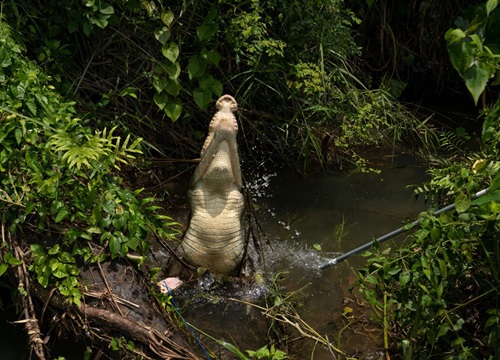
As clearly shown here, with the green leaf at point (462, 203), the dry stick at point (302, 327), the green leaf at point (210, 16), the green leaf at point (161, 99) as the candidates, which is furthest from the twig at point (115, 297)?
the green leaf at point (210, 16)

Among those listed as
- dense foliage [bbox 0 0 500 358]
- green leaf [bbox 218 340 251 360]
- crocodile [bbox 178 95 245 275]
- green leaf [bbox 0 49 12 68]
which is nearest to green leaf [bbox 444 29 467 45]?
dense foliage [bbox 0 0 500 358]

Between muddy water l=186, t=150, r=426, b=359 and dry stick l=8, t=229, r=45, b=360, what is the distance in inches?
35.7

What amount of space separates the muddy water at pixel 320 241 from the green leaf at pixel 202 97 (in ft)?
2.64

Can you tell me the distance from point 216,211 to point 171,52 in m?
1.21

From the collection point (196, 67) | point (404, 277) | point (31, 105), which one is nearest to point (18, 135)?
point (31, 105)

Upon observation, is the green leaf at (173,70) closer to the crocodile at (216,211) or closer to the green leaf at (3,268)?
the crocodile at (216,211)

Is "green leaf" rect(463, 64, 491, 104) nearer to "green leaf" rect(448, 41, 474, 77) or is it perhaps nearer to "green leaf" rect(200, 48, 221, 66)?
"green leaf" rect(448, 41, 474, 77)

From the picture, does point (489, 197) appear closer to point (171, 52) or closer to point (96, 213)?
point (96, 213)

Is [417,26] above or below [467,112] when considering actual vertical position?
above

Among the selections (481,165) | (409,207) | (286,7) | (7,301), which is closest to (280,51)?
(286,7)

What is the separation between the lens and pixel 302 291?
403cm

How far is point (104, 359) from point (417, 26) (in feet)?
16.3

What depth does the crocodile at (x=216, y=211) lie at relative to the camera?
4055 mm

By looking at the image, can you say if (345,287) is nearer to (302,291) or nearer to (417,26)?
(302,291)
